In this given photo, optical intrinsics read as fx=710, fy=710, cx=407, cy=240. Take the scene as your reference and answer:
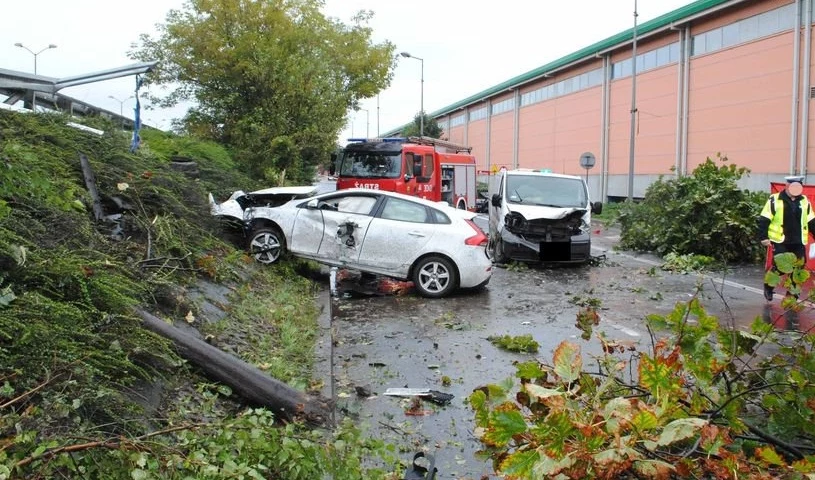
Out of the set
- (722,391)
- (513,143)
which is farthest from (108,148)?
(513,143)

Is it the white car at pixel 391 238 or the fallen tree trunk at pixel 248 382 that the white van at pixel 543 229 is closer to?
the white car at pixel 391 238

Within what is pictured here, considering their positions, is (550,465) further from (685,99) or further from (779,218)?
(685,99)

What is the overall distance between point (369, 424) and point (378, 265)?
572 centimetres

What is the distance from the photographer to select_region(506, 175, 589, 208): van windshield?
15070mm

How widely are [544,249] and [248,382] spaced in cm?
1007

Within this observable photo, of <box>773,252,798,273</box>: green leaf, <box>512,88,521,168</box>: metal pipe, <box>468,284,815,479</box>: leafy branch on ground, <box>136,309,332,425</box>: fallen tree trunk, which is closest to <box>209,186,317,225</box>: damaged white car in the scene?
<box>136,309,332,425</box>: fallen tree trunk

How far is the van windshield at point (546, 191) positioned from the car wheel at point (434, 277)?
4.50 meters

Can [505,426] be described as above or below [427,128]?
below

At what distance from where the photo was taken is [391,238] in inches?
433

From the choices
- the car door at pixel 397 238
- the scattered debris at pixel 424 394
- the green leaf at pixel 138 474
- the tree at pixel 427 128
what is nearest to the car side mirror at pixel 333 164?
the car door at pixel 397 238

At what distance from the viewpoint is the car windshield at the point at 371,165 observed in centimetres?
1934

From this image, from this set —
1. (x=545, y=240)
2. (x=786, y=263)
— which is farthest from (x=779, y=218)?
(x=786, y=263)

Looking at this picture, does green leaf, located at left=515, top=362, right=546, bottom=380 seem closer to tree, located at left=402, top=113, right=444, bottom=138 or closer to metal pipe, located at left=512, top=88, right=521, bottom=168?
metal pipe, located at left=512, top=88, right=521, bottom=168

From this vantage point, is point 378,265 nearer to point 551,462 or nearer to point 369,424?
point 369,424
